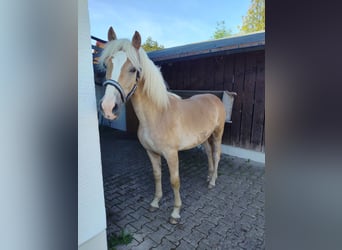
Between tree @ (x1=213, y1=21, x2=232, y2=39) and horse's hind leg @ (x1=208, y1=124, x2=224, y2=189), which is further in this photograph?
tree @ (x1=213, y1=21, x2=232, y2=39)

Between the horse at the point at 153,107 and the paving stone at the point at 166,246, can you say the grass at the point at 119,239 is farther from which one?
the horse at the point at 153,107

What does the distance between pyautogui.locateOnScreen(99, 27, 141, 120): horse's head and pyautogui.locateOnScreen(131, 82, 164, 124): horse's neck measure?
0.70ft

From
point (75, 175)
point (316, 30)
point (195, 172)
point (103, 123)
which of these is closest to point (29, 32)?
point (75, 175)

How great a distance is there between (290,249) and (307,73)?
1.19ft

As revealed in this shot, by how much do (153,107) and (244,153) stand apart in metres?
2.66

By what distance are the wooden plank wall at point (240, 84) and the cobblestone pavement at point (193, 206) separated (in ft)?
1.71

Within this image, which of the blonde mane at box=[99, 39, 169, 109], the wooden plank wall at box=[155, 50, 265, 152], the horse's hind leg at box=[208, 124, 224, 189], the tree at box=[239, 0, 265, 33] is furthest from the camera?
the tree at box=[239, 0, 265, 33]

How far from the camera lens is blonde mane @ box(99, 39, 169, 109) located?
4.92 feet

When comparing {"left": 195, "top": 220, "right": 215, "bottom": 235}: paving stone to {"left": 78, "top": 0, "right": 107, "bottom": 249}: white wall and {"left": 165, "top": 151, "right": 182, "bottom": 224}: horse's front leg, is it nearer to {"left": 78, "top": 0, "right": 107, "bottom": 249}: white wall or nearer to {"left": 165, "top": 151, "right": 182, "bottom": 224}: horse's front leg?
{"left": 165, "top": 151, "right": 182, "bottom": 224}: horse's front leg

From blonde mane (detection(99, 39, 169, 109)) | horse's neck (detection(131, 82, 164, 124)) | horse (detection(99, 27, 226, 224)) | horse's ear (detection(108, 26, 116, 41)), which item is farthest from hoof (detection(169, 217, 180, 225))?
horse's ear (detection(108, 26, 116, 41))

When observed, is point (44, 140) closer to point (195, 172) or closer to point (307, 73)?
point (307, 73)

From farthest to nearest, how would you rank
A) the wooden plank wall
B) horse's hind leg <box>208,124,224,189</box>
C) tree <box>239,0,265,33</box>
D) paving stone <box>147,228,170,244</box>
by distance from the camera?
1. tree <box>239,0,265,33</box>
2. the wooden plank wall
3. horse's hind leg <box>208,124,224,189</box>
4. paving stone <box>147,228,170,244</box>

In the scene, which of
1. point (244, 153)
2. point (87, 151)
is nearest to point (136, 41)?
point (87, 151)

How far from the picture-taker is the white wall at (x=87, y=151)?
3.65 ft
